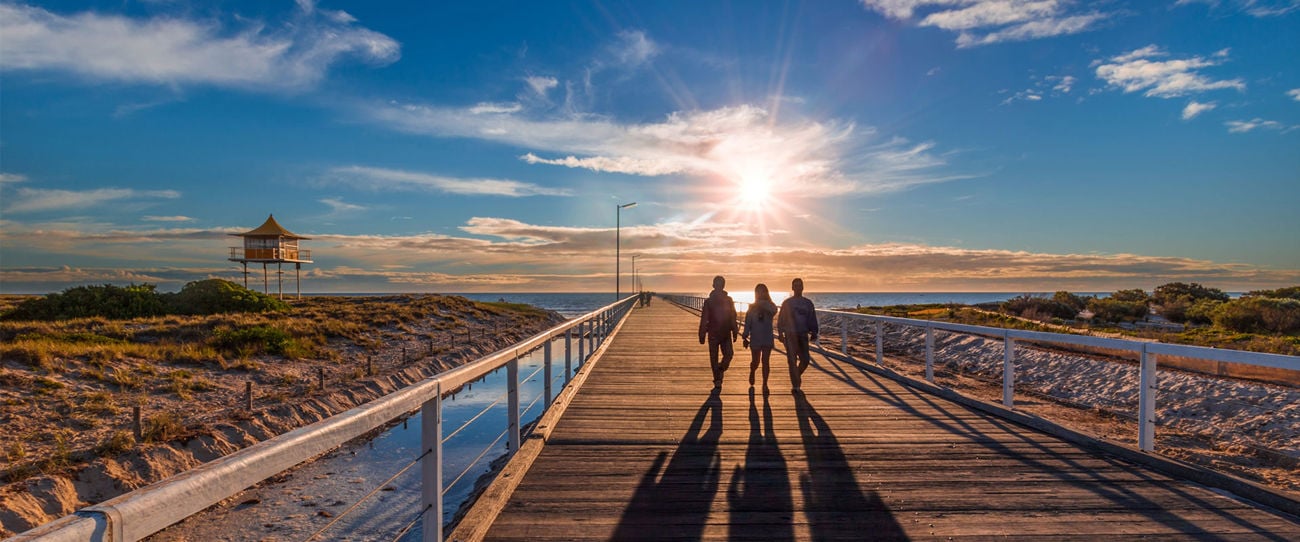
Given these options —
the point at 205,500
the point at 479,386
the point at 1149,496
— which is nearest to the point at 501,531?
the point at 205,500

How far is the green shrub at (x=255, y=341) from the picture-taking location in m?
19.8

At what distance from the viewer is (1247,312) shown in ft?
76.3

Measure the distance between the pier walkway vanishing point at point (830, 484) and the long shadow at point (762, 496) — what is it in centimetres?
1

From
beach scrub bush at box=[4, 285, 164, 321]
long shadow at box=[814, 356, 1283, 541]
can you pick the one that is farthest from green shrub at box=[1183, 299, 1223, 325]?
beach scrub bush at box=[4, 285, 164, 321]

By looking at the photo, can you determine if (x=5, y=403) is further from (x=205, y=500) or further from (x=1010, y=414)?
(x=1010, y=414)

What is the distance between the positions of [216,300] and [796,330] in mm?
35670

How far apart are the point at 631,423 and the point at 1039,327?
2160 cm

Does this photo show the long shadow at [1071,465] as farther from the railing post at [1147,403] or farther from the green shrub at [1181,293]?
the green shrub at [1181,293]

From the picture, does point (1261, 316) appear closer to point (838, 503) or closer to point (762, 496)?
point (838, 503)

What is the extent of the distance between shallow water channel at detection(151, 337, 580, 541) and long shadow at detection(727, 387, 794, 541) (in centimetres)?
257

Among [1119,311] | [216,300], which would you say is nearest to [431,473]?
[1119,311]

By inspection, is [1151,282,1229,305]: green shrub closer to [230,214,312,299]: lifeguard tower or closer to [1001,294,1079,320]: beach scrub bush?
[1001,294,1079,320]: beach scrub bush

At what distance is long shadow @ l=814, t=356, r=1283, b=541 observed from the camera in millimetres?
4004

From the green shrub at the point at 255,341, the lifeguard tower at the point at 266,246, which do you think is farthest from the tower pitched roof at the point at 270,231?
the green shrub at the point at 255,341
